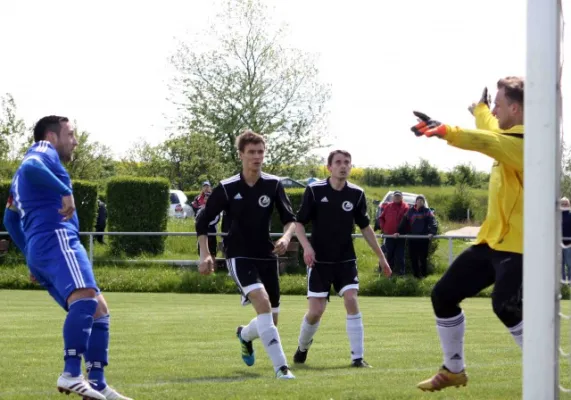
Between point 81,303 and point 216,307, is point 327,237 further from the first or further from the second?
point 216,307

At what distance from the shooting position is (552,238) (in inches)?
218

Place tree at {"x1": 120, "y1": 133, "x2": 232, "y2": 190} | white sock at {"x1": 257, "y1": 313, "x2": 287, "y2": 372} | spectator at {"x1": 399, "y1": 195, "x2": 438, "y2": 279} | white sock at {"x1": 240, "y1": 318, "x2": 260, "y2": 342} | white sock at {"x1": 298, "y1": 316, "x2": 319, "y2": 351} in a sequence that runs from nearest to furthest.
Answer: white sock at {"x1": 257, "y1": 313, "x2": 287, "y2": 372}, white sock at {"x1": 240, "y1": 318, "x2": 260, "y2": 342}, white sock at {"x1": 298, "y1": 316, "x2": 319, "y2": 351}, spectator at {"x1": 399, "y1": 195, "x2": 438, "y2": 279}, tree at {"x1": 120, "y1": 133, "x2": 232, "y2": 190}

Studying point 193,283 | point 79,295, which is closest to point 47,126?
point 79,295

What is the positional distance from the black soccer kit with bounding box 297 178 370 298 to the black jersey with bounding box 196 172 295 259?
111 centimetres

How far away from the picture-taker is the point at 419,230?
25047 millimetres

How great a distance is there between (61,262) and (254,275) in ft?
8.36

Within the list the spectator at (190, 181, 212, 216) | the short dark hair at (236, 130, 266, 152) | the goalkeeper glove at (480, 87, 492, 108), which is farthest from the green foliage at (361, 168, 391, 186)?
the goalkeeper glove at (480, 87, 492, 108)

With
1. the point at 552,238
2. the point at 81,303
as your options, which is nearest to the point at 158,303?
the point at 81,303

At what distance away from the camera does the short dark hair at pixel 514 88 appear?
6.97m

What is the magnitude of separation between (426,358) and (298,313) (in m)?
6.84

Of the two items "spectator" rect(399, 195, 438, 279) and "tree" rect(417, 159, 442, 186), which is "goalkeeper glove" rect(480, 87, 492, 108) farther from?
"tree" rect(417, 159, 442, 186)

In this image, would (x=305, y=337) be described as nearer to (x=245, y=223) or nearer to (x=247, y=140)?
(x=245, y=223)

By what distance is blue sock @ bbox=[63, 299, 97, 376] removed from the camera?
7160 mm

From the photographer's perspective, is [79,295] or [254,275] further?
[254,275]
